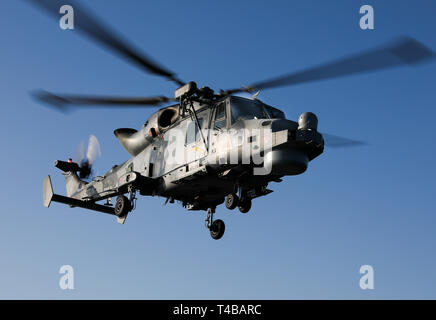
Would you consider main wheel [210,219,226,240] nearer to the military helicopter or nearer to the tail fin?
the military helicopter

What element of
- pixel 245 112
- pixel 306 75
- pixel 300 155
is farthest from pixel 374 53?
pixel 245 112

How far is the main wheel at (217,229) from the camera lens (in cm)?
1853

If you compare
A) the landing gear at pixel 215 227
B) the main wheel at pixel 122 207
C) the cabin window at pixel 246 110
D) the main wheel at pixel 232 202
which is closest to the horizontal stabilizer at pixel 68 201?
the main wheel at pixel 122 207

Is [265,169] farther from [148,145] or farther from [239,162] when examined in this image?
[148,145]

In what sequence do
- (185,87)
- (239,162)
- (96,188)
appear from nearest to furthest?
(239,162) < (185,87) < (96,188)

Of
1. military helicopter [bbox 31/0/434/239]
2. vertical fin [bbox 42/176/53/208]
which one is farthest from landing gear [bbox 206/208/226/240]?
vertical fin [bbox 42/176/53/208]

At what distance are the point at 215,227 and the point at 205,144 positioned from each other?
11.3 feet

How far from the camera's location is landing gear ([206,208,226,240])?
730 inches

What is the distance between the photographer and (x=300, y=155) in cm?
1502

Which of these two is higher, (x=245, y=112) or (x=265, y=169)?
(x=245, y=112)

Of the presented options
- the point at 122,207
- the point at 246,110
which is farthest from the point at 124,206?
the point at 246,110

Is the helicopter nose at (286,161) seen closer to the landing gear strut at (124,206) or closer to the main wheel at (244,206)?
the main wheel at (244,206)
